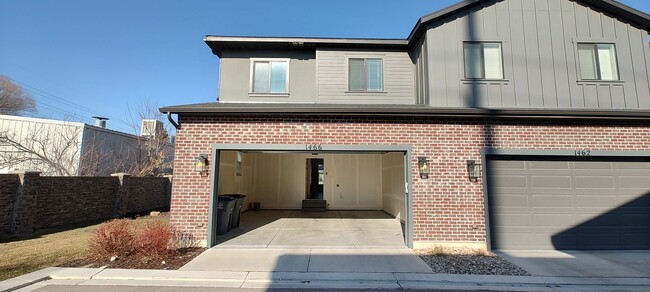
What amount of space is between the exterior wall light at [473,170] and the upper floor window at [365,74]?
3744 mm

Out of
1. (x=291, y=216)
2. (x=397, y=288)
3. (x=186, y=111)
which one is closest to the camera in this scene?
(x=397, y=288)

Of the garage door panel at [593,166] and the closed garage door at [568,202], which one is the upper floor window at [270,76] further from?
the garage door panel at [593,166]

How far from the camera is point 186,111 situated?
24.0 ft

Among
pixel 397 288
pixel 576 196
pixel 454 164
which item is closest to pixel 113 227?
pixel 397 288

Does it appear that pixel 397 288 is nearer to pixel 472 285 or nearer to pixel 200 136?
pixel 472 285

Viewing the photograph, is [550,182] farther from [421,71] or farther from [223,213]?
[223,213]

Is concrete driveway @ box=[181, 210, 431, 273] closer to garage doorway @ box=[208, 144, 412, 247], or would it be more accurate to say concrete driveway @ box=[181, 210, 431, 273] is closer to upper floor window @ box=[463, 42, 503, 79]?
garage doorway @ box=[208, 144, 412, 247]

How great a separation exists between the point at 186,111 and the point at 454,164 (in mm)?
6778

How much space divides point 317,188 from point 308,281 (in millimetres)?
9733

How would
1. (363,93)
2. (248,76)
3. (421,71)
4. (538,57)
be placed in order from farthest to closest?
1. (248,76)
2. (363,93)
3. (421,71)
4. (538,57)

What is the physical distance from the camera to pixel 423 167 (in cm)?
731

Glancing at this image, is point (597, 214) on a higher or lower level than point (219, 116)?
lower

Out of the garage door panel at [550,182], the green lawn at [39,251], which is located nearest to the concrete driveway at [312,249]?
the green lawn at [39,251]

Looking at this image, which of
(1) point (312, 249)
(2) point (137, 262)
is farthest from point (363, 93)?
(2) point (137, 262)
